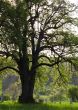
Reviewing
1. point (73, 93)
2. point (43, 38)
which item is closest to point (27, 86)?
point (43, 38)

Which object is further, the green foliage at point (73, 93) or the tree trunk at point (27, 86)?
the green foliage at point (73, 93)

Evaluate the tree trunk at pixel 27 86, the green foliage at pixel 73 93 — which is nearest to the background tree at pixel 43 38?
the tree trunk at pixel 27 86

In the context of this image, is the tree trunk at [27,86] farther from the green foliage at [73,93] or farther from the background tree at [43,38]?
the green foliage at [73,93]

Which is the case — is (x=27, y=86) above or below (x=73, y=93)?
below

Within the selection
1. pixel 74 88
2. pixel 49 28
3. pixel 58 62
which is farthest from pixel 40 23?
pixel 74 88

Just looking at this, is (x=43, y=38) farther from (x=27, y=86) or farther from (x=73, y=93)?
(x=73, y=93)

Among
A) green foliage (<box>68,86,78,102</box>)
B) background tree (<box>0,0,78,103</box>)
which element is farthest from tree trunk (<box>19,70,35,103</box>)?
green foliage (<box>68,86,78,102</box>)

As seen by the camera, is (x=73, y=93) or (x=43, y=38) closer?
(x=43, y=38)

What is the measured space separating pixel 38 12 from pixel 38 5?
39.7 inches

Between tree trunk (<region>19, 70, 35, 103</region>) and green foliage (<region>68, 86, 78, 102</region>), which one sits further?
green foliage (<region>68, 86, 78, 102</region>)

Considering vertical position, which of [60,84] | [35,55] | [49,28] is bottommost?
[60,84]

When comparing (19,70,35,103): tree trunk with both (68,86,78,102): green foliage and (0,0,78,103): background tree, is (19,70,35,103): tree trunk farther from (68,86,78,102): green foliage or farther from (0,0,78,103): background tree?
(68,86,78,102): green foliage

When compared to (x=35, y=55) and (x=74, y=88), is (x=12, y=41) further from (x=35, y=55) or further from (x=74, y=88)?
(x=74, y=88)

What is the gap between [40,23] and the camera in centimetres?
4281
